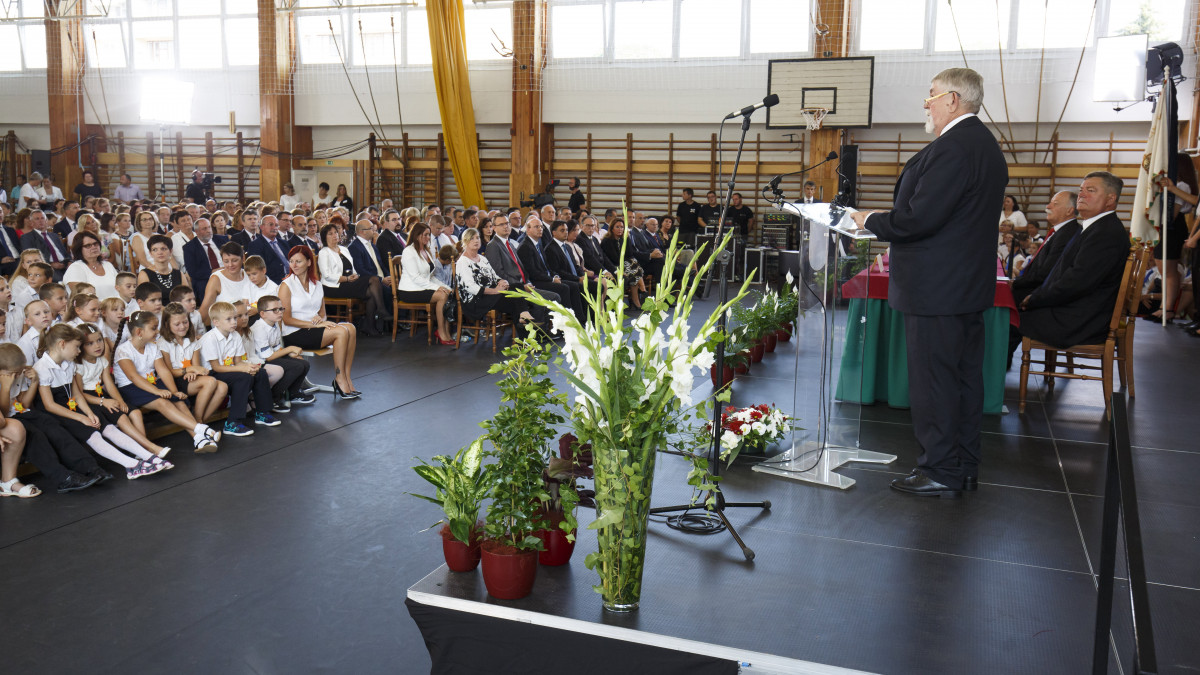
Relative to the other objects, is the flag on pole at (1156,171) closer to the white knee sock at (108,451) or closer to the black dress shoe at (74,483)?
the white knee sock at (108,451)

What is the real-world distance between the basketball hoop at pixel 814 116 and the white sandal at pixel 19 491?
34.9 feet

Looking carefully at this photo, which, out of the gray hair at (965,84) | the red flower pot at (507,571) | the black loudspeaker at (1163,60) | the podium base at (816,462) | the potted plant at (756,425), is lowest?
the podium base at (816,462)

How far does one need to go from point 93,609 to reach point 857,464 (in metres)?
2.90

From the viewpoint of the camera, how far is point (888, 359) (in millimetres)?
5121

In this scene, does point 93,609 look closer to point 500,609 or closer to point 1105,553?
point 500,609

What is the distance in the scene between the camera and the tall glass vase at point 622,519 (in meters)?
1.91

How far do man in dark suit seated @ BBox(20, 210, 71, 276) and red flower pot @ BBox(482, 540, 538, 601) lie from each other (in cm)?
715

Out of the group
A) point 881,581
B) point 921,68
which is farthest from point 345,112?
point 881,581

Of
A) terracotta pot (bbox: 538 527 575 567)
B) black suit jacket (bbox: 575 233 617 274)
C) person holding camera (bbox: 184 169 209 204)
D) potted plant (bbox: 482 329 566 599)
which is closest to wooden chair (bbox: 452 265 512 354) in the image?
black suit jacket (bbox: 575 233 617 274)

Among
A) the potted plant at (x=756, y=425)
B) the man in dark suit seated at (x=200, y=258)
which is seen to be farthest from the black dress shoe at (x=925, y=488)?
the man in dark suit seated at (x=200, y=258)

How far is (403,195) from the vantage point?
15.3 meters

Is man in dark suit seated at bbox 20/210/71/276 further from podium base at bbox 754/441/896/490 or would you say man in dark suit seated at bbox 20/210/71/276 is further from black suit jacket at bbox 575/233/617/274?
podium base at bbox 754/441/896/490

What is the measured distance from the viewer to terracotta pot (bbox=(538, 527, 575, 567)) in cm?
229

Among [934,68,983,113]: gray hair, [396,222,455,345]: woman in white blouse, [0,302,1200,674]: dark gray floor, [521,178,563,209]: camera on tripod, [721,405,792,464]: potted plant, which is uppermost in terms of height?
[934,68,983,113]: gray hair
